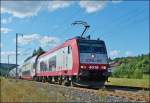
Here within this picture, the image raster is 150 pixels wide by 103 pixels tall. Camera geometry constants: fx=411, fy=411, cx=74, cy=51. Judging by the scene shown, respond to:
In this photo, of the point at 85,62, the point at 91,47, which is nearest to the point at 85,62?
the point at 85,62

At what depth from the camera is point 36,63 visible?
5066cm

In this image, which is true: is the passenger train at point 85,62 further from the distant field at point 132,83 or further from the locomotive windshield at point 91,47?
the distant field at point 132,83

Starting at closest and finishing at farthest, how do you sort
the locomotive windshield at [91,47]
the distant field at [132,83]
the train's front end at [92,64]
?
the train's front end at [92,64] → the locomotive windshield at [91,47] → the distant field at [132,83]

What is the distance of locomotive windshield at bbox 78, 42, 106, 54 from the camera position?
27766mm

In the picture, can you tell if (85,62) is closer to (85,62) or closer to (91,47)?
(85,62)

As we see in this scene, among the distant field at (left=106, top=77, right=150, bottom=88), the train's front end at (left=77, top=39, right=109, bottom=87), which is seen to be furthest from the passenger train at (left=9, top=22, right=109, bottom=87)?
the distant field at (left=106, top=77, right=150, bottom=88)

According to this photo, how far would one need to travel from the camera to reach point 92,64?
26.9 metres

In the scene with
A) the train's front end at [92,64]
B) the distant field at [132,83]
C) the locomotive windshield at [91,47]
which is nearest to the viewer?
the train's front end at [92,64]

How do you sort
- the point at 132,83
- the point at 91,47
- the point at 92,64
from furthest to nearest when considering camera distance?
the point at 132,83
the point at 91,47
the point at 92,64

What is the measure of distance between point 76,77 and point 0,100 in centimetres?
1442

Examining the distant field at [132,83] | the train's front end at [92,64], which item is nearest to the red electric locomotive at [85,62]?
the train's front end at [92,64]

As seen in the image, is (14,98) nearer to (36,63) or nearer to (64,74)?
(64,74)

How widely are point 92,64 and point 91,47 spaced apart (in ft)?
4.90

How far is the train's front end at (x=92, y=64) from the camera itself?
1054 inches
